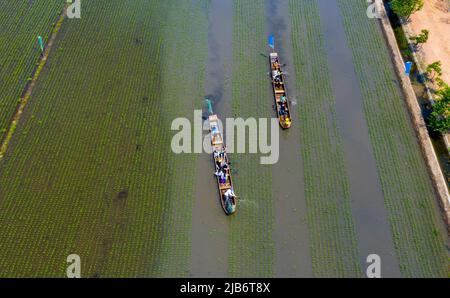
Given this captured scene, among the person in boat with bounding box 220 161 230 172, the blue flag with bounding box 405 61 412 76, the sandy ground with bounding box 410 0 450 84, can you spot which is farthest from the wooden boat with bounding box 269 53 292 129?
the sandy ground with bounding box 410 0 450 84

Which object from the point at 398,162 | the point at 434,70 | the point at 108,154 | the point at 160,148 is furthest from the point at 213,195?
the point at 434,70

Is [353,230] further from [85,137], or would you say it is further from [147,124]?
[85,137]

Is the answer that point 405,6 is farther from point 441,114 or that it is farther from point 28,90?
point 28,90

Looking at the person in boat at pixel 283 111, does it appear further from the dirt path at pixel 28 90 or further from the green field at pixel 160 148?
the dirt path at pixel 28 90

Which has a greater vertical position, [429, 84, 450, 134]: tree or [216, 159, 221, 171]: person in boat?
[429, 84, 450, 134]: tree

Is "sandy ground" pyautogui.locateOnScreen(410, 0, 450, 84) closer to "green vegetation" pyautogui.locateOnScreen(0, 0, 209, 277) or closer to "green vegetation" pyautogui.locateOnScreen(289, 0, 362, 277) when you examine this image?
"green vegetation" pyautogui.locateOnScreen(289, 0, 362, 277)

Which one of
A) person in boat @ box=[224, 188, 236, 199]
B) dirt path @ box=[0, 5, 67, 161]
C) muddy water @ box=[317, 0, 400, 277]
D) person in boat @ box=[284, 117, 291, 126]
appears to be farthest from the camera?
person in boat @ box=[284, 117, 291, 126]
